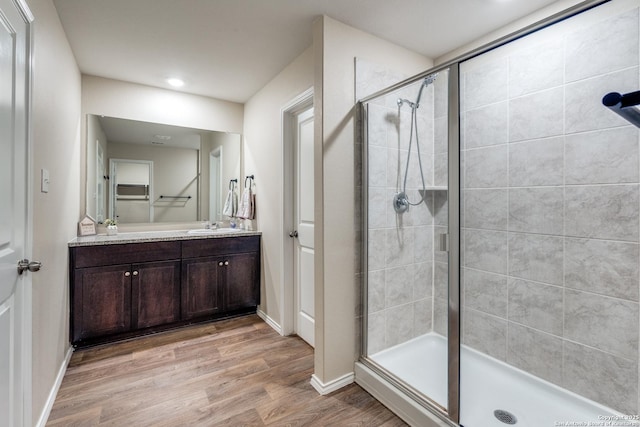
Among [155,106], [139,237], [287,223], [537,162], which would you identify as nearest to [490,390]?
[537,162]

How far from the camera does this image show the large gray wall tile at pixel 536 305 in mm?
1796

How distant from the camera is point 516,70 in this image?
6.38 feet

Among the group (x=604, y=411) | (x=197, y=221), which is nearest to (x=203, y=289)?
(x=197, y=221)

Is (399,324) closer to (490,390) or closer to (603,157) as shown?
(490,390)

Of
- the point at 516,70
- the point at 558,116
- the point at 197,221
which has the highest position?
the point at 516,70

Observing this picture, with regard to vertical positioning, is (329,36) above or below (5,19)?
above

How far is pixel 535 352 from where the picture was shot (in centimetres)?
189

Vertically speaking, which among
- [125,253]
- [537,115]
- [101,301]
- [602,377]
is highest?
[537,115]

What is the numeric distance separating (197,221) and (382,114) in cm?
231

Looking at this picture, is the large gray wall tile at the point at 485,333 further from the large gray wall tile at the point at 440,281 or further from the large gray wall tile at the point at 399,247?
the large gray wall tile at the point at 399,247

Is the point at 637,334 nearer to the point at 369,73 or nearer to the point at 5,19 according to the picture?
the point at 369,73

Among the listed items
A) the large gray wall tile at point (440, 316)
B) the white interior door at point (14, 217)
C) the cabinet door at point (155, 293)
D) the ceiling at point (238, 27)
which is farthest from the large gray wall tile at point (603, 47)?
the cabinet door at point (155, 293)

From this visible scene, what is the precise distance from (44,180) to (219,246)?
1500mm

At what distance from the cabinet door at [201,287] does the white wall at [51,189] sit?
846mm
